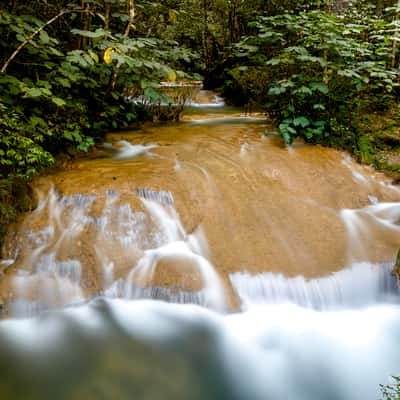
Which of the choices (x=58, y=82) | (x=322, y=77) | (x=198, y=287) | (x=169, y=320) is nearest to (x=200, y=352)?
(x=169, y=320)

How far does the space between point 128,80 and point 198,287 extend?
3.61 meters

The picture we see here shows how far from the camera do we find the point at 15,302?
2.86 meters

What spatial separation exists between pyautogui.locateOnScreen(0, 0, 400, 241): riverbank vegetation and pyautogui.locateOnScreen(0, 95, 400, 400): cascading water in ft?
1.87

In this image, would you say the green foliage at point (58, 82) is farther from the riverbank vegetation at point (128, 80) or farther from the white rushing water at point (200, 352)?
the white rushing water at point (200, 352)

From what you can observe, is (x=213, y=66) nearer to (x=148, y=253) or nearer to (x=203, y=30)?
(x=203, y=30)

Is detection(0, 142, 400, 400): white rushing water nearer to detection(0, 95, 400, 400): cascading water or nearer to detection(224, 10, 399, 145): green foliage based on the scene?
detection(0, 95, 400, 400): cascading water

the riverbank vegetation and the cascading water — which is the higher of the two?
the riverbank vegetation

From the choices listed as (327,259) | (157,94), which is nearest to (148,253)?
(327,259)

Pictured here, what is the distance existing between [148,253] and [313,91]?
3.71m

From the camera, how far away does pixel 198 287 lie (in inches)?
120

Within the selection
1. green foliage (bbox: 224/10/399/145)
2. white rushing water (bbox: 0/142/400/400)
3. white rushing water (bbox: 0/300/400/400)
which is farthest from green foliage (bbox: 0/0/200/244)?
green foliage (bbox: 224/10/399/145)

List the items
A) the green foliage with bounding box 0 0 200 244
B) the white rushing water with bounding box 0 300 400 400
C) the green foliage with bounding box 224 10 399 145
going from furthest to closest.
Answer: the green foliage with bounding box 224 10 399 145, the green foliage with bounding box 0 0 200 244, the white rushing water with bounding box 0 300 400 400

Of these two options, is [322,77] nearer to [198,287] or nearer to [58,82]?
[58,82]

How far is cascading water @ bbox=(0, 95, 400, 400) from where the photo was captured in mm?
2473
